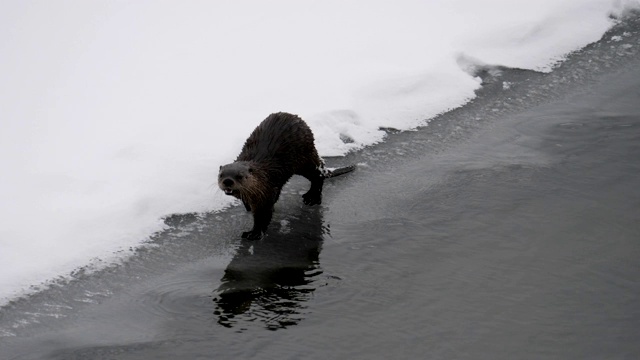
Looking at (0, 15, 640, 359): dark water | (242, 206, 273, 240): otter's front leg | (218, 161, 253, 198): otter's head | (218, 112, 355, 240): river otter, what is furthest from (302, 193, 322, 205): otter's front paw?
(218, 161, 253, 198): otter's head

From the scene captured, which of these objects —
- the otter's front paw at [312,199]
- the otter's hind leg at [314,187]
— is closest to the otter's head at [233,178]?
the otter's hind leg at [314,187]

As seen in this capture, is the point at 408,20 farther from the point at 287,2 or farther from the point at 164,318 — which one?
the point at 164,318

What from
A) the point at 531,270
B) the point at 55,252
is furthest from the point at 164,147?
the point at 531,270

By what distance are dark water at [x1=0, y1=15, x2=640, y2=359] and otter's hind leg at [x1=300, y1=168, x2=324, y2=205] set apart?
0.12m

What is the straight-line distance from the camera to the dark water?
4.32m

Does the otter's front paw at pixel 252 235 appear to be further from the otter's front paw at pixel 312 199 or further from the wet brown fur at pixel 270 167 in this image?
the otter's front paw at pixel 312 199

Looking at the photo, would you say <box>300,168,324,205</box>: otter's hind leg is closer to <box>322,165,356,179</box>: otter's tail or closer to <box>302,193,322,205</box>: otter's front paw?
<box>302,193,322,205</box>: otter's front paw

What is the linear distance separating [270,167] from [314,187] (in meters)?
0.57

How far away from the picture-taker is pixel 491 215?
228 inches

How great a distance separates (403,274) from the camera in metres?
5.03

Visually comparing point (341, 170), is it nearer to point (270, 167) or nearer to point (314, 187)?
point (314, 187)

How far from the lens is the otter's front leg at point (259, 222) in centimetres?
539

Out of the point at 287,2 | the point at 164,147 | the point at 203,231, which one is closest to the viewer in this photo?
the point at 203,231

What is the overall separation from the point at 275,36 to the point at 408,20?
1751 millimetres
